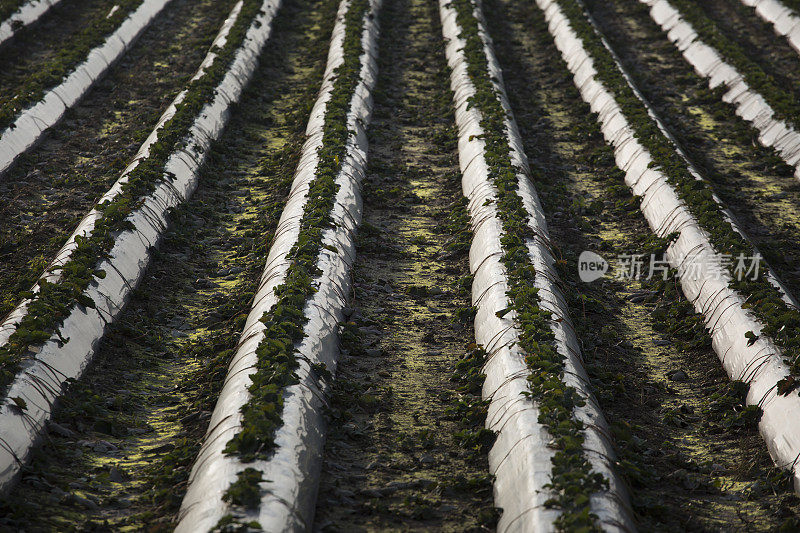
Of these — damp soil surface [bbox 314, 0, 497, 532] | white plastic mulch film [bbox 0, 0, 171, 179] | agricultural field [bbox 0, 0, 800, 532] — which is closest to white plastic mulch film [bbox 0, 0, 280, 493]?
agricultural field [bbox 0, 0, 800, 532]

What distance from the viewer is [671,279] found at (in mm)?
6504

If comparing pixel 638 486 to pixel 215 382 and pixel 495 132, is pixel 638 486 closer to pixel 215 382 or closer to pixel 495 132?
pixel 215 382

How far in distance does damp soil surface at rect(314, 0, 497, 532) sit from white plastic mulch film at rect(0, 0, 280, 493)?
1.96m

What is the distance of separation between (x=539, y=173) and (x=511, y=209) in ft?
5.68

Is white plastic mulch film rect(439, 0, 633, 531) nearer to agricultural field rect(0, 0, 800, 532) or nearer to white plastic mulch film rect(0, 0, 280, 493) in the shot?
agricultural field rect(0, 0, 800, 532)

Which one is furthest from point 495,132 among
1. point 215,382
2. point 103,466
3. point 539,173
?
point 103,466

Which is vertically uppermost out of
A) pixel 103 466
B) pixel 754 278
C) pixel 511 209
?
pixel 511 209

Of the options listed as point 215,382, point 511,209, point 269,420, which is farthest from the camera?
point 511,209

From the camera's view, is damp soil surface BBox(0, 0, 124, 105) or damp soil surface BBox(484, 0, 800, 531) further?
damp soil surface BBox(0, 0, 124, 105)

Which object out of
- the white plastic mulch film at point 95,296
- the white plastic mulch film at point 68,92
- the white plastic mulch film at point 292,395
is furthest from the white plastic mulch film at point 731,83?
the white plastic mulch film at point 68,92

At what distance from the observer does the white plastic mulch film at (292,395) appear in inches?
144

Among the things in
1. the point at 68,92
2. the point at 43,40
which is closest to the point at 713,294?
the point at 68,92

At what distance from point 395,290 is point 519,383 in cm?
210

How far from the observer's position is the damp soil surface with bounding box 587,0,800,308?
284 inches
